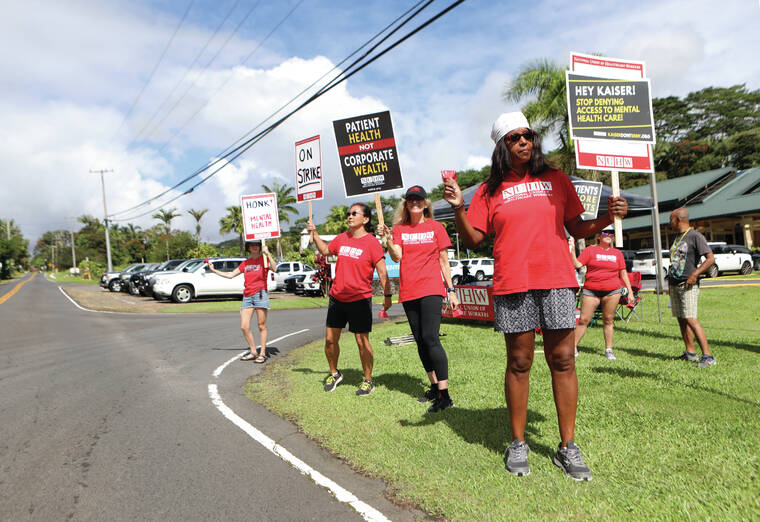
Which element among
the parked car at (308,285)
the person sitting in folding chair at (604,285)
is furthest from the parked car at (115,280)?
the person sitting in folding chair at (604,285)

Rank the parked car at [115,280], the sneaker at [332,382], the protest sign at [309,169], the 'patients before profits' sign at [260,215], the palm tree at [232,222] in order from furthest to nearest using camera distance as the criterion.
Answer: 1. the palm tree at [232,222]
2. the parked car at [115,280]
3. the 'patients before profits' sign at [260,215]
4. the protest sign at [309,169]
5. the sneaker at [332,382]

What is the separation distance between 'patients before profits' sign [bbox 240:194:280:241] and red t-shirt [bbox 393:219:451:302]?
6.12 meters

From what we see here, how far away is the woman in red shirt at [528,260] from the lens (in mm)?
3068

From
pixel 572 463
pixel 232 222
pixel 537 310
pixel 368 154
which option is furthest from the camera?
pixel 232 222

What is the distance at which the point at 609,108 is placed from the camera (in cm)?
675

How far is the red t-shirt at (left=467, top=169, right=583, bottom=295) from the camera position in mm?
3070

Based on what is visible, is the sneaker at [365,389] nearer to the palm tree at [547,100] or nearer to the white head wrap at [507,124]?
the white head wrap at [507,124]

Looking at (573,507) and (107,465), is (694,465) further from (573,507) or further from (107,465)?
(107,465)

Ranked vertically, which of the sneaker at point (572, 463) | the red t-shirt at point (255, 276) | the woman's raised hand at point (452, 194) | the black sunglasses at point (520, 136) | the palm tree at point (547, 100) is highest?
the palm tree at point (547, 100)

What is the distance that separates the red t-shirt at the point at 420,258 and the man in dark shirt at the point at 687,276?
321cm

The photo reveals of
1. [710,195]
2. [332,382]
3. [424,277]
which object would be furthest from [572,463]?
[710,195]

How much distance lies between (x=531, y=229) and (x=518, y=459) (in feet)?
4.73

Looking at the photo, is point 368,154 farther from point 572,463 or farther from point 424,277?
point 572,463

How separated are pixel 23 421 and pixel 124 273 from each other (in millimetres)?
29230
